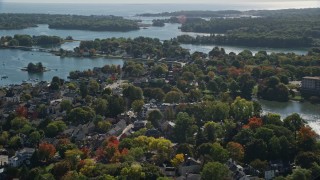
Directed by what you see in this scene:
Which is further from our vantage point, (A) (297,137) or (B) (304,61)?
(B) (304,61)

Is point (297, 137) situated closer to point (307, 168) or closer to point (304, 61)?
point (307, 168)

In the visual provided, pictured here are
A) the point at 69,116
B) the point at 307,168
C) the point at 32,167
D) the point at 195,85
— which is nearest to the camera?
the point at 307,168

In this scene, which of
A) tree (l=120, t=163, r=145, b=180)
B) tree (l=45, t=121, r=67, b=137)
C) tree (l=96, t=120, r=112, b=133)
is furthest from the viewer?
tree (l=96, t=120, r=112, b=133)

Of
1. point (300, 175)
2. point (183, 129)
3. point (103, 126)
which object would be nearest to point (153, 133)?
point (183, 129)

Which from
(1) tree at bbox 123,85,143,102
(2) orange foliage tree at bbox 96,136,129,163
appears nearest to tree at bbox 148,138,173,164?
(2) orange foliage tree at bbox 96,136,129,163

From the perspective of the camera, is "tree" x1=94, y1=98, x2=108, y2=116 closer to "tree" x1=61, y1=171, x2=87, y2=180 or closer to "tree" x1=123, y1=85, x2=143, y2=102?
"tree" x1=123, y1=85, x2=143, y2=102

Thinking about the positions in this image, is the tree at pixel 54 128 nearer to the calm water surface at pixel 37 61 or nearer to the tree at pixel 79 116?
the tree at pixel 79 116

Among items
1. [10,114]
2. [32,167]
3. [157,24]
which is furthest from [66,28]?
[32,167]
